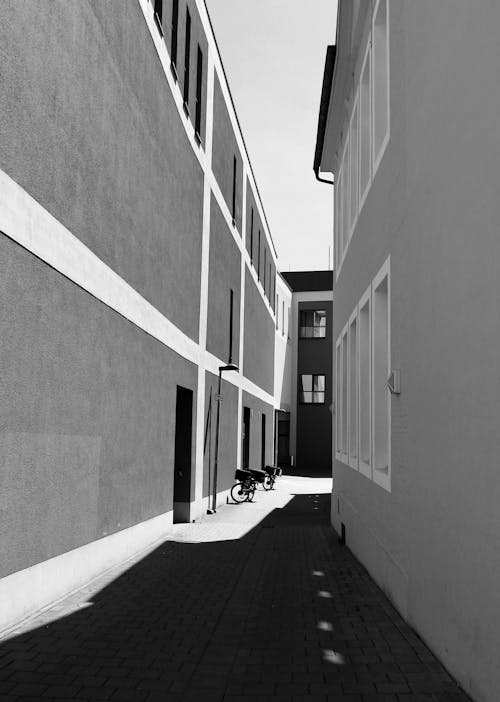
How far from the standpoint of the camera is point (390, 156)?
8289 millimetres

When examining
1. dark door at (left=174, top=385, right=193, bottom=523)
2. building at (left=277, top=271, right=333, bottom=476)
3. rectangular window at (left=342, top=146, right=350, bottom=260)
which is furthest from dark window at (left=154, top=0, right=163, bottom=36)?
building at (left=277, top=271, right=333, bottom=476)

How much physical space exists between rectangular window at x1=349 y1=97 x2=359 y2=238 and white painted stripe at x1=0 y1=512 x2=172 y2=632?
6160 mm

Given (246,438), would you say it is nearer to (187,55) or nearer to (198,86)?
(198,86)

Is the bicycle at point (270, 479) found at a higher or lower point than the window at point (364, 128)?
lower

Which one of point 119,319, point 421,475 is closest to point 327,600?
point 421,475

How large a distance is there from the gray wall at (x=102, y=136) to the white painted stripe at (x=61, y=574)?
11.6 feet

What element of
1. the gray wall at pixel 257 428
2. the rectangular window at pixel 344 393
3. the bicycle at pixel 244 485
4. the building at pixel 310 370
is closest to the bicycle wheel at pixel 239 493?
the bicycle at pixel 244 485

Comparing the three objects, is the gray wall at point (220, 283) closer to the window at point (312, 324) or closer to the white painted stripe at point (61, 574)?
Result: the white painted stripe at point (61, 574)

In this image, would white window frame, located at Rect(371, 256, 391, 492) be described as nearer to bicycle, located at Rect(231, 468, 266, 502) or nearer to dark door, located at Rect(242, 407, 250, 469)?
bicycle, located at Rect(231, 468, 266, 502)

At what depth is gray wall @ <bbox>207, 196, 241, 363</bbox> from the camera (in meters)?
18.1

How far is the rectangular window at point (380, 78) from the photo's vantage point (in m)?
9.24

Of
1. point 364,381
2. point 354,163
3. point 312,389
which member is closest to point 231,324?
point 354,163

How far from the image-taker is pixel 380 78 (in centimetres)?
1001

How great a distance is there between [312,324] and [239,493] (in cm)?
2428
